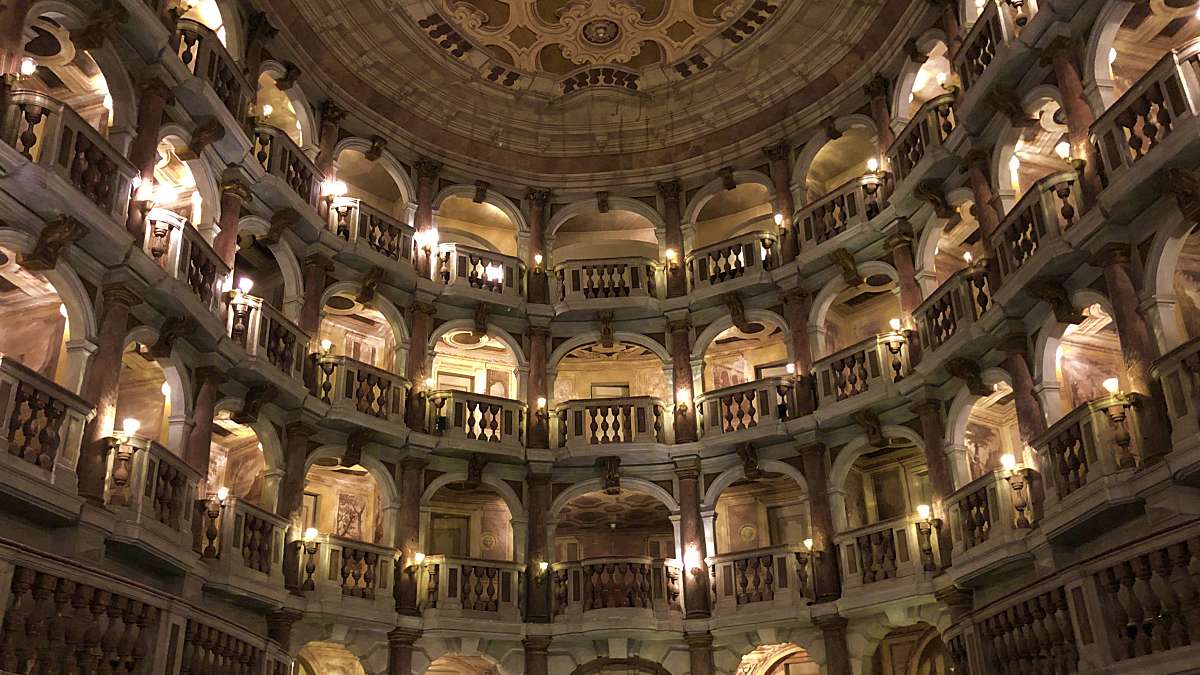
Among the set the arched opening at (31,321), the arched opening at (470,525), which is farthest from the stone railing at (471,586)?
the arched opening at (31,321)

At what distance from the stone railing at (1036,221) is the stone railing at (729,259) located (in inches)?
283

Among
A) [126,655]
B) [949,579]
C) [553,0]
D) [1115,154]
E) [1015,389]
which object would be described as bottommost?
[126,655]

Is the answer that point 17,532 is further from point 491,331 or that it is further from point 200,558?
point 491,331

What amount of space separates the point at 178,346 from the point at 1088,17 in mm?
16149

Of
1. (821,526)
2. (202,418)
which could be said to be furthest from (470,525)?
(202,418)

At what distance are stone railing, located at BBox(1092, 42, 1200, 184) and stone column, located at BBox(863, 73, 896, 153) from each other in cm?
756

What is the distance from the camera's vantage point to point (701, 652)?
2227 cm

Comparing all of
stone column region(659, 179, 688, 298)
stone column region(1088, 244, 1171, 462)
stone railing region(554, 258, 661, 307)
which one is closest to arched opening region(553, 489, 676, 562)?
stone railing region(554, 258, 661, 307)

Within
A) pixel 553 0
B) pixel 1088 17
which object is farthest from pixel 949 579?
pixel 553 0

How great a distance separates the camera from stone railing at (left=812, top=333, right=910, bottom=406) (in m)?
21.8

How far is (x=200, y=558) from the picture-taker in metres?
17.5

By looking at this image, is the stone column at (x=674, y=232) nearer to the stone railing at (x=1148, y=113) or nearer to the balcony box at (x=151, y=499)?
the stone railing at (x=1148, y=113)

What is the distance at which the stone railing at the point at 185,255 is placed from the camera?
17.2m

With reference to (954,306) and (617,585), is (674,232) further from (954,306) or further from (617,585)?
(617,585)
